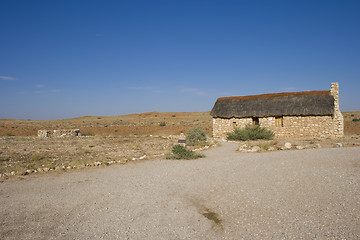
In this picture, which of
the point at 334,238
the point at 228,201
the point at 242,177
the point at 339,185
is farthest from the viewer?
the point at 242,177

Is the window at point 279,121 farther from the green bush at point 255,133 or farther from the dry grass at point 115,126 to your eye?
the dry grass at point 115,126

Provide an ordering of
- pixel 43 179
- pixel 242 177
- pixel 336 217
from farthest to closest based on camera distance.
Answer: pixel 43 179
pixel 242 177
pixel 336 217

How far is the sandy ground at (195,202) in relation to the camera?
465cm

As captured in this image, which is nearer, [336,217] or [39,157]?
[336,217]

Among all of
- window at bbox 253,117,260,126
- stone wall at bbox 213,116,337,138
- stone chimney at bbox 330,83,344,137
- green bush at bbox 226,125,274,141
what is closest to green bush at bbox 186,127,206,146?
green bush at bbox 226,125,274,141

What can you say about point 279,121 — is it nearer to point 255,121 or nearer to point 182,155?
point 255,121

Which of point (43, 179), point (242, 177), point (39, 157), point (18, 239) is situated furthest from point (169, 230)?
point (39, 157)

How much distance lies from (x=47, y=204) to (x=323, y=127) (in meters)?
19.3

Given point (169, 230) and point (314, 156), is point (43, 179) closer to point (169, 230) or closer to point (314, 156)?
point (169, 230)

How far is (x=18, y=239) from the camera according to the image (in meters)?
4.54

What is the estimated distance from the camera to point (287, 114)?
20.1 meters

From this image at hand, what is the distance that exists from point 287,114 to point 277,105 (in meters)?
1.31

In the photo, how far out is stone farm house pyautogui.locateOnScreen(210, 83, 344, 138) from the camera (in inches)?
753

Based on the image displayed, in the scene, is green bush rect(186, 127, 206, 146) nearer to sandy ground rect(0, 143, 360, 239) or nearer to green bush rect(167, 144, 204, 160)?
green bush rect(167, 144, 204, 160)
